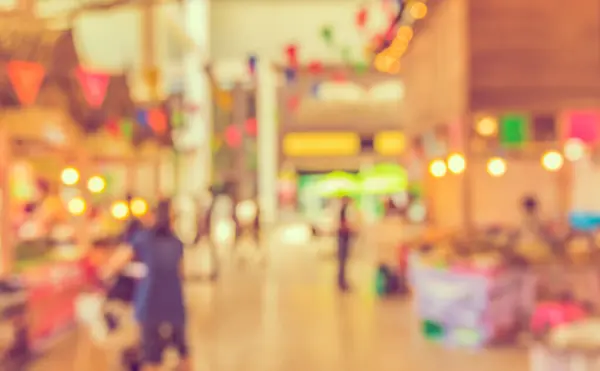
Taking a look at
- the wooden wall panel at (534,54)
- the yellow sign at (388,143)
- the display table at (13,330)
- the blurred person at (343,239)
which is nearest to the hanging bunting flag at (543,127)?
the wooden wall panel at (534,54)

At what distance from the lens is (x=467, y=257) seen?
9.45 m

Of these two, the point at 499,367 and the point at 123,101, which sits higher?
the point at 123,101

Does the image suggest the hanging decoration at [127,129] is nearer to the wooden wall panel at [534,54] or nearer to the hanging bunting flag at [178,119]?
the hanging bunting flag at [178,119]

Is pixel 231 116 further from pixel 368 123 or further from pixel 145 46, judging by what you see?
pixel 145 46

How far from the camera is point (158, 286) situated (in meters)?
6.80

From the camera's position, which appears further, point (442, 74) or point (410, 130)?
point (410, 130)

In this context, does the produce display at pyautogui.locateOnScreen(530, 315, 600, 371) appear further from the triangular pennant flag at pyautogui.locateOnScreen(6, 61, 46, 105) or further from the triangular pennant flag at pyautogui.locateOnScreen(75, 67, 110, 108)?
the triangular pennant flag at pyautogui.locateOnScreen(75, 67, 110, 108)

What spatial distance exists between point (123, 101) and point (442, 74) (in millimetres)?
4525

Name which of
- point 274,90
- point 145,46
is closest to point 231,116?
point 274,90

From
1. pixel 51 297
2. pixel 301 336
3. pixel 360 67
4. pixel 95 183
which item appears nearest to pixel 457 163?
pixel 301 336

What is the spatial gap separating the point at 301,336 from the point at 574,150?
5315mm

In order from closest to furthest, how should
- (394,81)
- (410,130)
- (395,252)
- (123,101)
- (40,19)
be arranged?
(40,19)
(123,101)
(395,252)
(410,130)
(394,81)

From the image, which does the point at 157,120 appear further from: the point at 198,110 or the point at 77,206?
the point at 198,110

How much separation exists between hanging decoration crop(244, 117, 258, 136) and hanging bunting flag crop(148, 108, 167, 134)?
13172 mm
